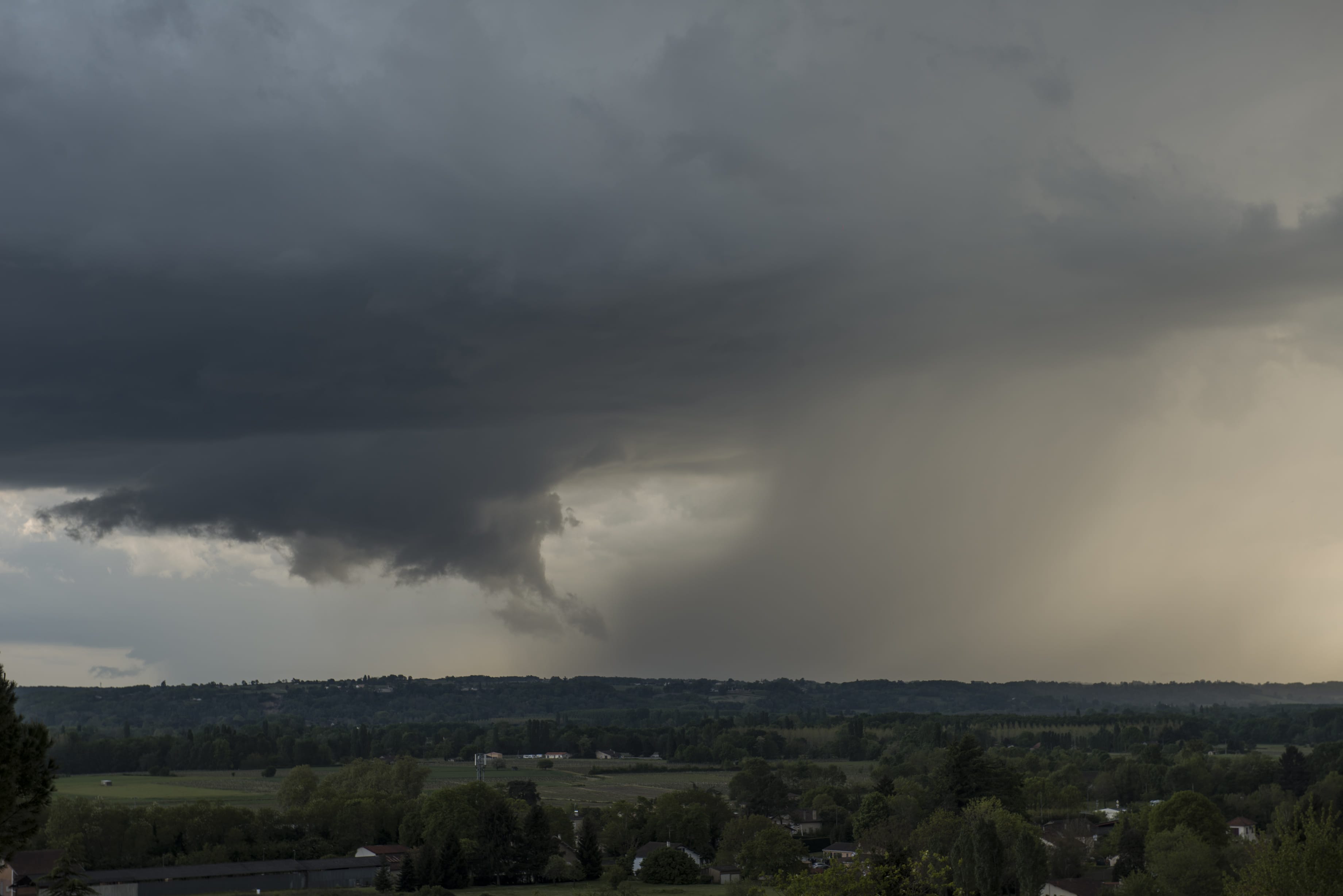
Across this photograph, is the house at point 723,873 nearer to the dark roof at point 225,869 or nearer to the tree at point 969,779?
the tree at point 969,779

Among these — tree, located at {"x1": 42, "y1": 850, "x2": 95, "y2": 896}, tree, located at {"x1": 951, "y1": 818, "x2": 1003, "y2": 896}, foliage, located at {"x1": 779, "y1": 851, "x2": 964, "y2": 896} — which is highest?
foliage, located at {"x1": 779, "y1": 851, "x2": 964, "y2": 896}

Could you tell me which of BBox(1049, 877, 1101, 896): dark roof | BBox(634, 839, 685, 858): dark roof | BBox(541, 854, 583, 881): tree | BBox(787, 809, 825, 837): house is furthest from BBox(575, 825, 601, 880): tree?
BBox(787, 809, 825, 837): house

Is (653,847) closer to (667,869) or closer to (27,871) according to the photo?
(667,869)

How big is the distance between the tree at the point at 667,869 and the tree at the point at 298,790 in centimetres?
6193

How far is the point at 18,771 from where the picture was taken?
34.4 meters

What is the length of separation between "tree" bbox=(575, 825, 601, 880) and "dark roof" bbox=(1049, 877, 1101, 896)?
39.4m

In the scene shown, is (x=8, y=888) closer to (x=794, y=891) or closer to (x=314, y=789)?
(x=314, y=789)

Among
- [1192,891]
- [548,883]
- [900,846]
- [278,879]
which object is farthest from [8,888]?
[1192,891]

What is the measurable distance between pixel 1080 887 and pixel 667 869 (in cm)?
3968

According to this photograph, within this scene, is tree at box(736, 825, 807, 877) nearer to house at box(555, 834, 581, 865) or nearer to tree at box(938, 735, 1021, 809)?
house at box(555, 834, 581, 865)

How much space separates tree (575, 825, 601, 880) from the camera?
12438 centimetres

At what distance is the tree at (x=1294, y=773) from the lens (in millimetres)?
168750

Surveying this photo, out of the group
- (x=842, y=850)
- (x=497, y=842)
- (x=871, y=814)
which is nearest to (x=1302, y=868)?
(x=497, y=842)

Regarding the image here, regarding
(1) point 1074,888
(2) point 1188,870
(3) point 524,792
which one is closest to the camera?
(2) point 1188,870
